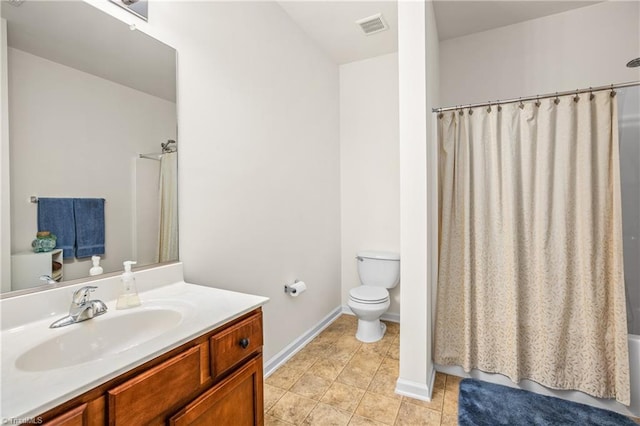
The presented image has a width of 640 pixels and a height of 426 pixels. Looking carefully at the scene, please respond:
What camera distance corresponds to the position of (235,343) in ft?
3.55

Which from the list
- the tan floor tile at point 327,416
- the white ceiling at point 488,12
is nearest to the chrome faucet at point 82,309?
the tan floor tile at point 327,416

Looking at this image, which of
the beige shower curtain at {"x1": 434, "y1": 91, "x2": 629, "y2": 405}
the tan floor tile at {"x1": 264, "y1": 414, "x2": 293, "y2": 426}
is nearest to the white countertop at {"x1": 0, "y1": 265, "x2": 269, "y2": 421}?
the tan floor tile at {"x1": 264, "y1": 414, "x2": 293, "y2": 426}

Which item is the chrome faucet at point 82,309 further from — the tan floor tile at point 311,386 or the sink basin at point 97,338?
the tan floor tile at point 311,386

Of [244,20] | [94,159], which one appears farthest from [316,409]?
[244,20]

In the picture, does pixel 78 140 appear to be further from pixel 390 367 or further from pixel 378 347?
pixel 378 347

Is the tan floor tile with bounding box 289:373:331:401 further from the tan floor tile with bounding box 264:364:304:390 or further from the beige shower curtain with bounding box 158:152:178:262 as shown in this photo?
the beige shower curtain with bounding box 158:152:178:262

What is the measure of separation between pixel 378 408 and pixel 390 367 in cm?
46

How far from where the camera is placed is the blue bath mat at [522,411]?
63.7 inches

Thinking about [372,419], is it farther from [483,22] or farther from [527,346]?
[483,22]

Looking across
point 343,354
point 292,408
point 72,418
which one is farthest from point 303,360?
point 72,418

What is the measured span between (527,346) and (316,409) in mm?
1348

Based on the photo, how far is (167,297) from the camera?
1271 mm

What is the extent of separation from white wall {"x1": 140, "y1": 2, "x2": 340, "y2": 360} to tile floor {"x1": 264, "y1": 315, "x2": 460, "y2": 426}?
9.2 inches

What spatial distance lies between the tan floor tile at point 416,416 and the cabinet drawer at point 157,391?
1240 mm
